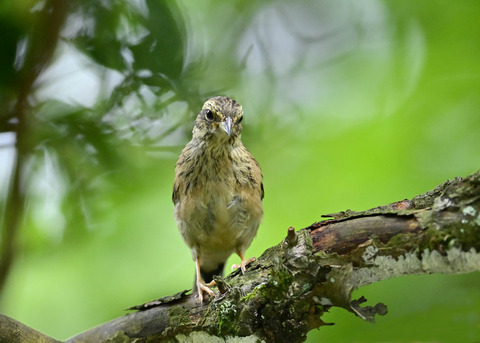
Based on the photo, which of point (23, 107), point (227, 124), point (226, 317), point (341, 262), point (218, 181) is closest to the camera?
point (341, 262)

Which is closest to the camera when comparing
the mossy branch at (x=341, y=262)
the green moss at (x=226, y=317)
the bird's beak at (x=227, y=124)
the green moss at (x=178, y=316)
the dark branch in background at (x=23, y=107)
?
the mossy branch at (x=341, y=262)

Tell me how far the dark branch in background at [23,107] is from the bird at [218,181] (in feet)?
3.25

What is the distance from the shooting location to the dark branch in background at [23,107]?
327cm

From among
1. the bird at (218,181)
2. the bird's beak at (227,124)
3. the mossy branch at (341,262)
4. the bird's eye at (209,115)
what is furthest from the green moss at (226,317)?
the bird's eye at (209,115)

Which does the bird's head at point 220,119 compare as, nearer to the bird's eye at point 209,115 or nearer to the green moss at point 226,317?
the bird's eye at point 209,115

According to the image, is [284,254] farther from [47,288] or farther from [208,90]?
[47,288]

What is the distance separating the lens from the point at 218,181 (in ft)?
12.3

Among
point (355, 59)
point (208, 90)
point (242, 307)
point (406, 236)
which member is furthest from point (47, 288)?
point (406, 236)

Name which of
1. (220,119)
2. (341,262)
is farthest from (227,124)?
(341,262)

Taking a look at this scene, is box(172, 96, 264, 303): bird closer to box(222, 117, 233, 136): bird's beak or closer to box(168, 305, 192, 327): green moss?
box(222, 117, 233, 136): bird's beak

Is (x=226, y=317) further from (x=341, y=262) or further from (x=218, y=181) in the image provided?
(x=218, y=181)

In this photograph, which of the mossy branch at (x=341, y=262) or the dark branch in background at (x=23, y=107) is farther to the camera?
the dark branch in background at (x=23, y=107)

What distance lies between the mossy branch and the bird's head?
47.1 inches

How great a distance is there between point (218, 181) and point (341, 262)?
5.29 ft
